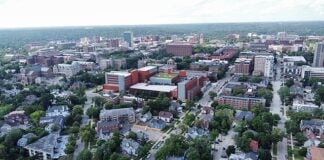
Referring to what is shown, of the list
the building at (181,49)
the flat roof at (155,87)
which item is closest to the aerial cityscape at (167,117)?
the flat roof at (155,87)

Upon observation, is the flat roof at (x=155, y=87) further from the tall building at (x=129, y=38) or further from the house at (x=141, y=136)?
the tall building at (x=129, y=38)

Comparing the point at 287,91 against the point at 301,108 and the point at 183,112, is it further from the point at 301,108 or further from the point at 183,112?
the point at 183,112

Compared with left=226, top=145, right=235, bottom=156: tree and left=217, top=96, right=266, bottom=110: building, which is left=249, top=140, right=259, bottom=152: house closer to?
left=226, top=145, right=235, bottom=156: tree

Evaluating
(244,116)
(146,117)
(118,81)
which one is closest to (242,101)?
(244,116)

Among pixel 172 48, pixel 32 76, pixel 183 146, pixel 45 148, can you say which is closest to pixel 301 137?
pixel 183 146

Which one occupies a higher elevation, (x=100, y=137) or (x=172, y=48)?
Answer: (x=172, y=48)

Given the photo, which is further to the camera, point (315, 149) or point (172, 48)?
point (172, 48)

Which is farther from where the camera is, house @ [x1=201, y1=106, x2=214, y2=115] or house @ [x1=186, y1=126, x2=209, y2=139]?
house @ [x1=201, y1=106, x2=214, y2=115]

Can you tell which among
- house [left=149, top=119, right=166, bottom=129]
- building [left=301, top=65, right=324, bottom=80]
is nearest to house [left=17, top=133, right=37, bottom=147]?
house [left=149, top=119, right=166, bottom=129]
